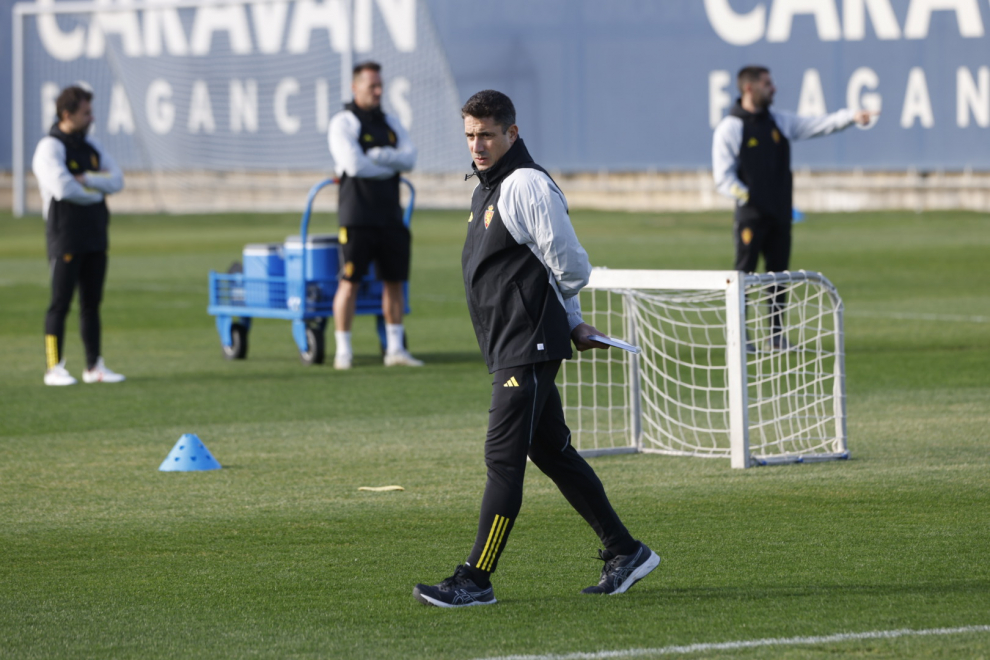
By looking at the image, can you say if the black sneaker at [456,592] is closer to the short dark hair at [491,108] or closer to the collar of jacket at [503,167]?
the collar of jacket at [503,167]

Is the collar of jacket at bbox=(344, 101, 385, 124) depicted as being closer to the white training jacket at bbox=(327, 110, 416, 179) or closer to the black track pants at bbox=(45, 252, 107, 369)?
the white training jacket at bbox=(327, 110, 416, 179)

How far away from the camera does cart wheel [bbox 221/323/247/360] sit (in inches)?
535

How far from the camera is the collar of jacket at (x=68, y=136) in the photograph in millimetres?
11633

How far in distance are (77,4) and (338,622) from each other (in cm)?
3619

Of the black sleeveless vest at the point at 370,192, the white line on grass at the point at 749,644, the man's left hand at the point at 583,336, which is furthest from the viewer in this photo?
the black sleeveless vest at the point at 370,192

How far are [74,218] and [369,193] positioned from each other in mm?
2291

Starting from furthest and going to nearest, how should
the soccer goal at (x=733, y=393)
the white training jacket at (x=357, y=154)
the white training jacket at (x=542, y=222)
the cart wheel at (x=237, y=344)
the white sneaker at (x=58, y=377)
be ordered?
the cart wheel at (x=237, y=344) → the white training jacket at (x=357, y=154) → the white sneaker at (x=58, y=377) → the soccer goal at (x=733, y=393) → the white training jacket at (x=542, y=222)

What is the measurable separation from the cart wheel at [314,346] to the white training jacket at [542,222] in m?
7.87

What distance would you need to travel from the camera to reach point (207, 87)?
40.2 m

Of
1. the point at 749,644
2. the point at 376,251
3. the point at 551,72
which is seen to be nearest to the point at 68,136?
the point at 376,251

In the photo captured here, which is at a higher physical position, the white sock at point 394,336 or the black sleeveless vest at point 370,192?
the black sleeveless vest at point 370,192

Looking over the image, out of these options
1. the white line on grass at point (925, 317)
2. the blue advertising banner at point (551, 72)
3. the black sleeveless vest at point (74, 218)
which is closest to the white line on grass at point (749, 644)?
the black sleeveless vest at point (74, 218)

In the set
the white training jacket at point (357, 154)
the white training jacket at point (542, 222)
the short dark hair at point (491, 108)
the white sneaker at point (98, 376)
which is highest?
the white training jacket at point (357, 154)

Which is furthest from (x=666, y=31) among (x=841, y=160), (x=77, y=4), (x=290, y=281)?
(x=290, y=281)
